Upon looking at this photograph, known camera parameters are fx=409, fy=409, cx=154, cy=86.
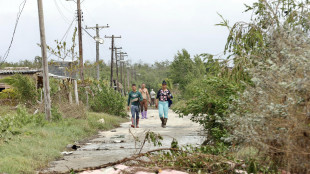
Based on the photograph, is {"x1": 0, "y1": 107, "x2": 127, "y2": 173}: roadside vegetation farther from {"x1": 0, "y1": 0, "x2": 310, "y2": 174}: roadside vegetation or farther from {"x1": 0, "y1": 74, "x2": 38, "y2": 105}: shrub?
{"x1": 0, "y1": 74, "x2": 38, "y2": 105}: shrub

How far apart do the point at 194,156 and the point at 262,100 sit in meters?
1.40

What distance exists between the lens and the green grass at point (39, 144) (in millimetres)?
7543

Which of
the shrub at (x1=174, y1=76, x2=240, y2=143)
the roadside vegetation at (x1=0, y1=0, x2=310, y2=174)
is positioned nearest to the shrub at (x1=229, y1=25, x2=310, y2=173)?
the roadside vegetation at (x1=0, y1=0, x2=310, y2=174)

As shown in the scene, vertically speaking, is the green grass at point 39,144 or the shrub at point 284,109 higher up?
the shrub at point 284,109

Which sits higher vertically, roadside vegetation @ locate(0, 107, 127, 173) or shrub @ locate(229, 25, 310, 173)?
shrub @ locate(229, 25, 310, 173)

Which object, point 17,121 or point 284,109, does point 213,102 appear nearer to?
point 284,109

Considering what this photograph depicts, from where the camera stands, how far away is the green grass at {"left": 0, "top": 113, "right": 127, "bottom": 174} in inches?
297

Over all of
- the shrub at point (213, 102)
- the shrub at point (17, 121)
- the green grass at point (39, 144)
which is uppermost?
the shrub at point (213, 102)

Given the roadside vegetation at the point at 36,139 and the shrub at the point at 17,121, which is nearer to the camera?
the roadside vegetation at the point at 36,139

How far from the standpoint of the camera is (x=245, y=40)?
9453 mm

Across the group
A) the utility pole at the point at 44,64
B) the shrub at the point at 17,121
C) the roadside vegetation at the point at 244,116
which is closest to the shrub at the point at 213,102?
the roadside vegetation at the point at 244,116

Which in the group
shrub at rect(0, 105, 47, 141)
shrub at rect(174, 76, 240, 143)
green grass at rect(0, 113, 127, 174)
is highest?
shrub at rect(174, 76, 240, 143)

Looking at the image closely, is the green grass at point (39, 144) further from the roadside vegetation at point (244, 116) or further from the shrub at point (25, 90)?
the shrub at point (25, 90)

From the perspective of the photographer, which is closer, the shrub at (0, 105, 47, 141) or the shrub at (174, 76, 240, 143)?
the shrub at (174, 76, 240, 143)
